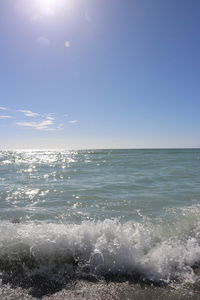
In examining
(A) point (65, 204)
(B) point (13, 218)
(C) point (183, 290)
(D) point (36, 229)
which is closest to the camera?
(C) point (183, 290)

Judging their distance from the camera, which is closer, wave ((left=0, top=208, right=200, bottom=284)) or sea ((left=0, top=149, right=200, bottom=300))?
sea ((left=0, top=149, right=200, bottom=300))

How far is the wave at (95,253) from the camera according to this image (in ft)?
13.6

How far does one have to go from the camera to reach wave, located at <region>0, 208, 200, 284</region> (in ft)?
13.6

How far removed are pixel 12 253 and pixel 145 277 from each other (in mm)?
2437

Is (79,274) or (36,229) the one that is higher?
(36,229)

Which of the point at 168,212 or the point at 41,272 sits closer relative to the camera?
the point at 41,272

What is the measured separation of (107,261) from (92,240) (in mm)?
655

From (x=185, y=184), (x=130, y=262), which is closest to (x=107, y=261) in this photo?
(x=130, y=262)

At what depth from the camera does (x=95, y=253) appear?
4590mm

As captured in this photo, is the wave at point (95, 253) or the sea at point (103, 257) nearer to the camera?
the sea at point (103, 257)

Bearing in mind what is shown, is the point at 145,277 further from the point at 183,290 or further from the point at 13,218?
the point at 13,218

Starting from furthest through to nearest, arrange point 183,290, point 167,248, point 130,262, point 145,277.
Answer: point 167,248 → point 130,262 → point 145,277 → point 183,290

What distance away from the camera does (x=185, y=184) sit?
1245cm

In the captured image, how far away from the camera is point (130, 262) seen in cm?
440
